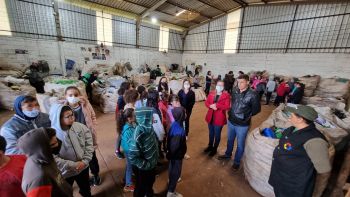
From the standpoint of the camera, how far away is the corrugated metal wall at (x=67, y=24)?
631cm

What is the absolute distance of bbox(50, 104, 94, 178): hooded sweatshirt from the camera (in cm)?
144

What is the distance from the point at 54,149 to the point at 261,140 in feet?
7.21

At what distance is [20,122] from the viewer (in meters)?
1.45

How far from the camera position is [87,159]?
1.62 m

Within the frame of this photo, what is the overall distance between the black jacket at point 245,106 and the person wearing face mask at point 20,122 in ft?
8.08

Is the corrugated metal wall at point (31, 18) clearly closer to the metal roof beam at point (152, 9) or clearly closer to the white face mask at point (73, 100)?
the metal roof beam at point (152, 9)

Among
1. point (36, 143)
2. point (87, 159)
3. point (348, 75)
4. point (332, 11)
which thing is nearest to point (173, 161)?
point (87, 159)

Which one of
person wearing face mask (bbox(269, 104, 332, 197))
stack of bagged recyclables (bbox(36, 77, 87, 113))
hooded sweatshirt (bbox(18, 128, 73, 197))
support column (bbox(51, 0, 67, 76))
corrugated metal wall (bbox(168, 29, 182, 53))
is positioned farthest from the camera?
corrugated metal wall (bbox(168, 29, 182, 53))

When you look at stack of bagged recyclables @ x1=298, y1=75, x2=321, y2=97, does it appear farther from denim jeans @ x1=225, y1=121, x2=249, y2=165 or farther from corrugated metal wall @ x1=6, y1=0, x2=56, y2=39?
corrugated metal wall @ x1=6, y1=0, x2=56, y2=39

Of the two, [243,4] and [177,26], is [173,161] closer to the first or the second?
[243,4]

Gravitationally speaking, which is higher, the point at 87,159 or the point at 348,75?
Result: the point at 348,75

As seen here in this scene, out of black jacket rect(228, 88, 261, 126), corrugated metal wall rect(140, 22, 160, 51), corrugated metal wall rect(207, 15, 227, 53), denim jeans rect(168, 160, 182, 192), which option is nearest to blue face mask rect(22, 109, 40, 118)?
denim jeans rect(168, 160, 182, 192)

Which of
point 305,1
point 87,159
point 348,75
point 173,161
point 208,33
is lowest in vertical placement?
point 173,161

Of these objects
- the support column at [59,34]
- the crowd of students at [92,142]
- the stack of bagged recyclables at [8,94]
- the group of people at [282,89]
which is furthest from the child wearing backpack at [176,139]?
the support column at [59,34]
